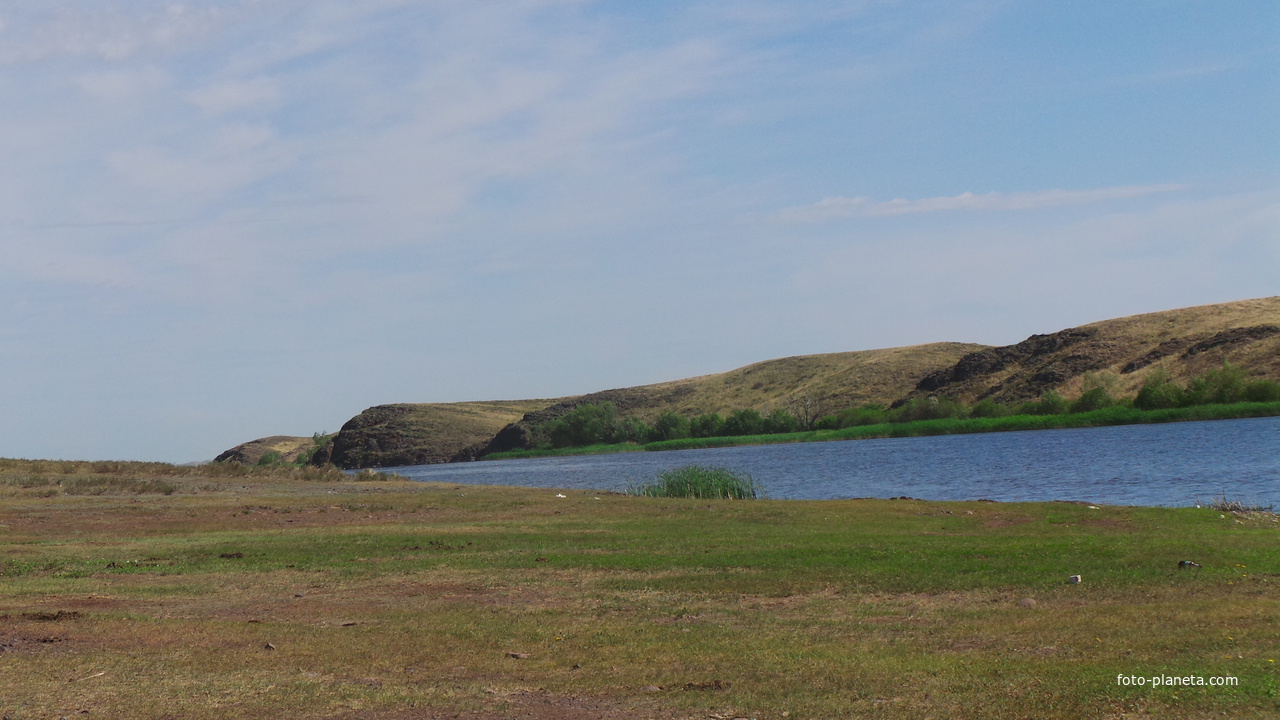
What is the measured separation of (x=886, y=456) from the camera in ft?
239

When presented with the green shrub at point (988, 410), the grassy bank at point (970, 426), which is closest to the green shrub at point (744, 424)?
the grassy bank at point (970, 426)

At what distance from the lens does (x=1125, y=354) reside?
126250 millimetres

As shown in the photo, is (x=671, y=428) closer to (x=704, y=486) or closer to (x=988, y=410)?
(x=988, y=410)

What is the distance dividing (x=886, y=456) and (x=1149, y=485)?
34.5 meters

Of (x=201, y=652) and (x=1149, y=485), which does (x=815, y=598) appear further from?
(x=1149, y=485)

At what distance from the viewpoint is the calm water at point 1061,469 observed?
122 ft

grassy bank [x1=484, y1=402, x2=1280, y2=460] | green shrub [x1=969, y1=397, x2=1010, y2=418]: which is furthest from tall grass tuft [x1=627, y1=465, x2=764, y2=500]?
green shrub [x1=969, y1=397, x2=1010, y2=418]

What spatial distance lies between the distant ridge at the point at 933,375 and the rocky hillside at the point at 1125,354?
208mm

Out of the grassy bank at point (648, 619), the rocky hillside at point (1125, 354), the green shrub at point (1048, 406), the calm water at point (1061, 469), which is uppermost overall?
the rocky hillside at point (1125, 354)

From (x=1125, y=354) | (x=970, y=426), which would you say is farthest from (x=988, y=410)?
(x=1125, y=354)

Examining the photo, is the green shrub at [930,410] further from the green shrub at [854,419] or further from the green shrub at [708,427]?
the green shrub at [708,427]

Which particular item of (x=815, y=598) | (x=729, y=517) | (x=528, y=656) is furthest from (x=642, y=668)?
(x=729, y=517)

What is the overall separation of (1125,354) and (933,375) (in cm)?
2769

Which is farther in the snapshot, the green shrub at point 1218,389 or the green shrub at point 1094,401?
the green shrub at point 1094,401
